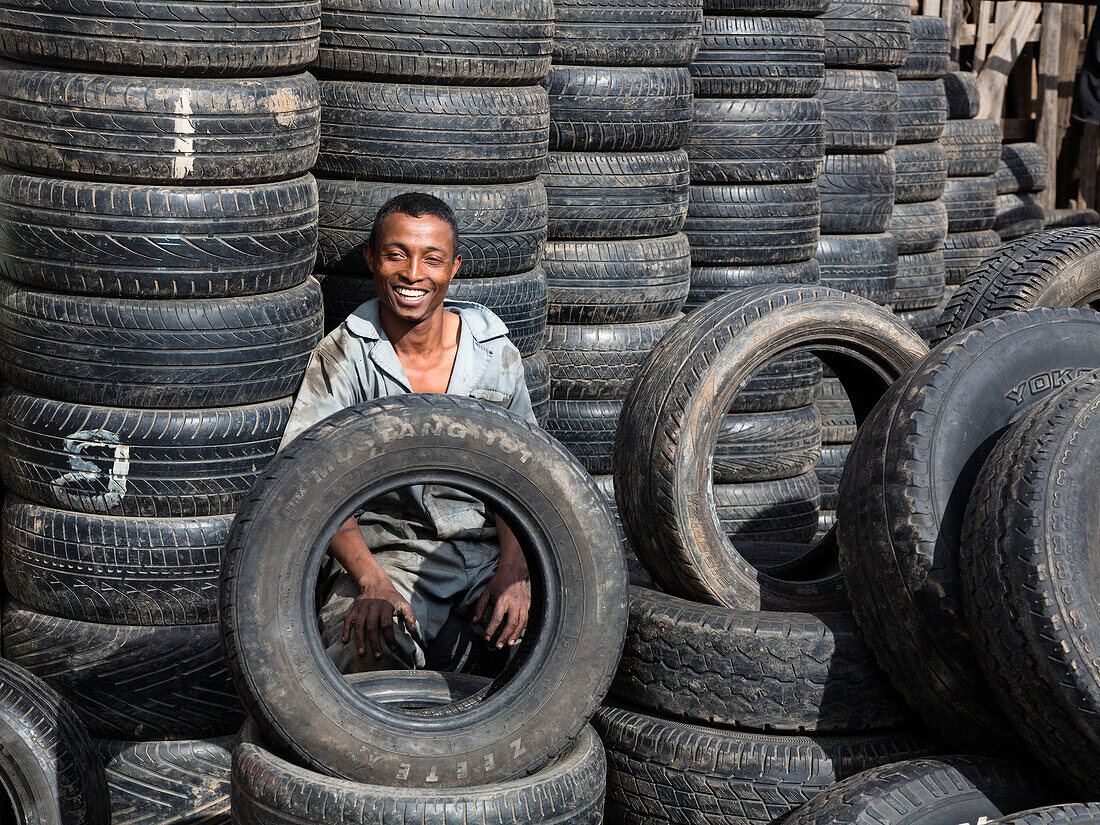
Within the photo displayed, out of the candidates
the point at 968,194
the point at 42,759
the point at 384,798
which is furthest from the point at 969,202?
the point at 42,759

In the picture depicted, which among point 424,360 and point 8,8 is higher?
point 8,8

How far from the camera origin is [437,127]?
4184 millimetres

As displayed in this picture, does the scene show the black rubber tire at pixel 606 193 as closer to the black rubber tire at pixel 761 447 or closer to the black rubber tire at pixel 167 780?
the black rubber tire at pixel 761 447

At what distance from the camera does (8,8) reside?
3.57m

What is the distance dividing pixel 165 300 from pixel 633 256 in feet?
7.02

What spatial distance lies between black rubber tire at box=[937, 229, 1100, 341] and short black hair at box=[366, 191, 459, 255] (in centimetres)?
193

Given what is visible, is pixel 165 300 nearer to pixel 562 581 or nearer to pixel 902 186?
pixel 562 581

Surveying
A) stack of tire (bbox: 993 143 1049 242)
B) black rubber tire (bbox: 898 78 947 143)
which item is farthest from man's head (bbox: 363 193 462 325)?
stack of tire (bbox: 993 143 1049 242)

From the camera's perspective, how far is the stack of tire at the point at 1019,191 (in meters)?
9.65

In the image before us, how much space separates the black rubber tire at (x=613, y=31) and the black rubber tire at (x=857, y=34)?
5.38 ft

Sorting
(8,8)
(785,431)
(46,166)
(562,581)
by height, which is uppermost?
(8,8)

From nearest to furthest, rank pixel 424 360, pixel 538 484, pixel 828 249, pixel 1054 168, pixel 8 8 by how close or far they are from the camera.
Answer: pixel 538 484 → pixel 8 8 → pixel 424 360 → pixel 828 249 → pixel 1054 168

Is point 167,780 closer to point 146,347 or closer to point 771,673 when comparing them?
point 146,347

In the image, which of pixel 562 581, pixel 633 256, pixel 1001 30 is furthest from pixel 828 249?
pixel 1001 30
